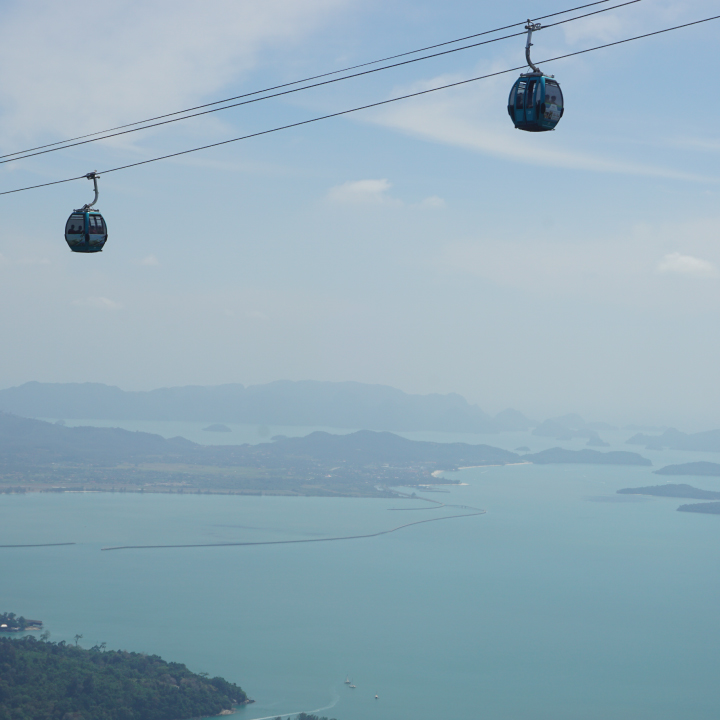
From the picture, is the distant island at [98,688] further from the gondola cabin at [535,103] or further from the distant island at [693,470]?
the distant island at [693,470]

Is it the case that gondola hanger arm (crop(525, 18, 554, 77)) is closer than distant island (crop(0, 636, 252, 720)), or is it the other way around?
gondola hanger arm (crop(525, 18, 554, 77))

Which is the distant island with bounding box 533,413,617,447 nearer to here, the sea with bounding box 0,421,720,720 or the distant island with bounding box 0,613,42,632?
the sea with bounding box 0,421,720,720

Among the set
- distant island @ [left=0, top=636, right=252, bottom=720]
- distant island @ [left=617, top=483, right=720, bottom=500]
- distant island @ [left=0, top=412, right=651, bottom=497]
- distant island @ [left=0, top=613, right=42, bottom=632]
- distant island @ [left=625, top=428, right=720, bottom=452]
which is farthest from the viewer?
distant island @ [left=625, top=428, right=720, bottom=452]

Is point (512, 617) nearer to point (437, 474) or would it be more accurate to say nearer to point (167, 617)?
point (167, 617)

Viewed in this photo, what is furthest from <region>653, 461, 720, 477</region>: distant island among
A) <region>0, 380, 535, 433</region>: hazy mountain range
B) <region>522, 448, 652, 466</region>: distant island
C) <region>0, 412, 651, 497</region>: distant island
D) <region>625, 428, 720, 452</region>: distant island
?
<region>0, 380, 535, 433</region>: hazy mountain range

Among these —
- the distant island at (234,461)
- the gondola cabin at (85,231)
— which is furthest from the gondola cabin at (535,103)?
the distant island at (234,461)

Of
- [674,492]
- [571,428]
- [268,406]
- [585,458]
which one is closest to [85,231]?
[674,492]

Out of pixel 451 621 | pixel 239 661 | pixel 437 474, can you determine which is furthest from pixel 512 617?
pixel 437 474
